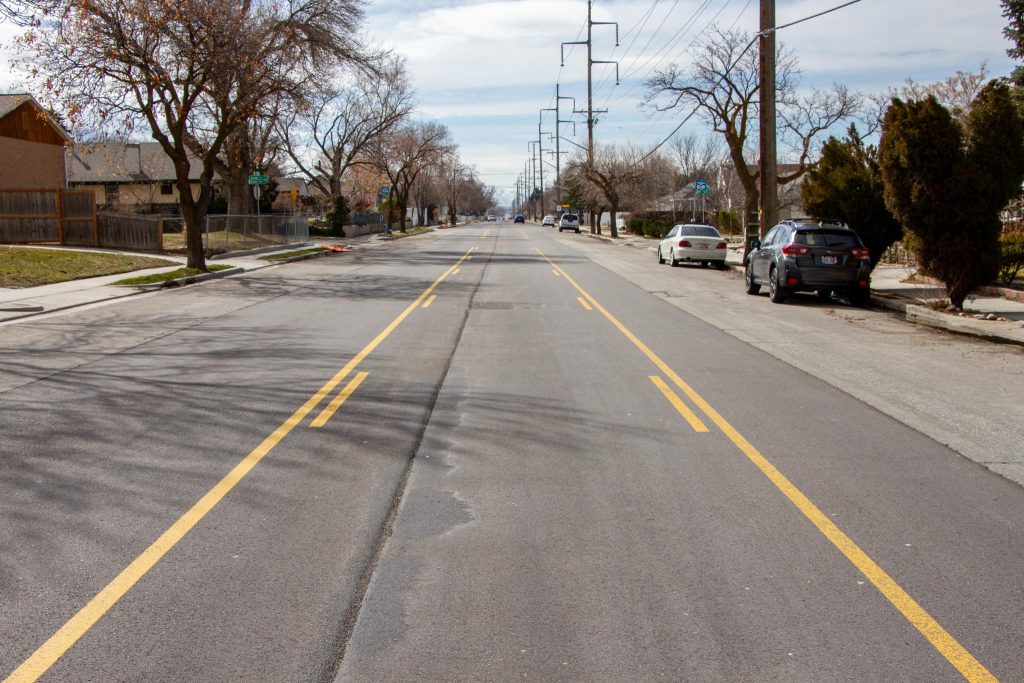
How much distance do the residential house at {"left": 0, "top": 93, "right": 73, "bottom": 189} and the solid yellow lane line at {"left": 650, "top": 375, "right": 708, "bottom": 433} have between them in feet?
122

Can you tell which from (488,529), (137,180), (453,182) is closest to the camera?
(488,529)

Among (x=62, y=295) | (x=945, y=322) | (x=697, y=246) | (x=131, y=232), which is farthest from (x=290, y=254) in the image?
(x=945, y=322)

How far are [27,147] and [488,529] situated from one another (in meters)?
43.6

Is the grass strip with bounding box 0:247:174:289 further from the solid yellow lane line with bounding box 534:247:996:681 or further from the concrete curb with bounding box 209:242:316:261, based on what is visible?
the solid yellow lane line with bounding box 534:247:996:681

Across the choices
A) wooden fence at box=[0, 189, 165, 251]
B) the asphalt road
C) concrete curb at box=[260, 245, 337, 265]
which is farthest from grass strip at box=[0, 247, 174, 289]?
the asphalt road

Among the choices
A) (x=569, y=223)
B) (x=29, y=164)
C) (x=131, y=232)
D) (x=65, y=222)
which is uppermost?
(x=29, y=164)

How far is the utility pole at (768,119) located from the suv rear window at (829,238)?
→ 6.93m

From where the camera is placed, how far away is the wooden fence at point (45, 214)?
3384cm

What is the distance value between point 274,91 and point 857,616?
88.3 feet

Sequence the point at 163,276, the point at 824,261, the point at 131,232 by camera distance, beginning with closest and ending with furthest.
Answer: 1. the point at 824,261
2. the point at 163,276
3. the point at 131,232

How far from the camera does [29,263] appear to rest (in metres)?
25.1

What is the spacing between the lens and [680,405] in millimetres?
9062

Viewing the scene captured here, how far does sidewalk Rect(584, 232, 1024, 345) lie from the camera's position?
1495 centimetres

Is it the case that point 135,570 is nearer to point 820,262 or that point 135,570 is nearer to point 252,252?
point 820,262
